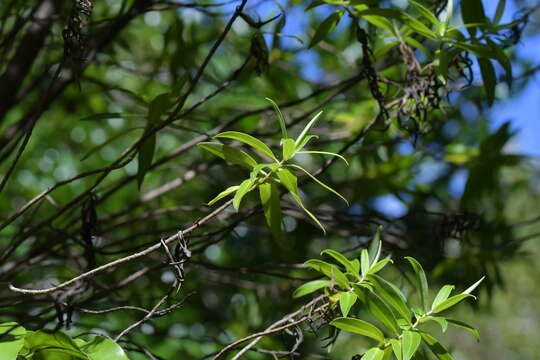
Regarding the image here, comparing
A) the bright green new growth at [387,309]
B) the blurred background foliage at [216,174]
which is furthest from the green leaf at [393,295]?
the blurred background foliage at [216,174]

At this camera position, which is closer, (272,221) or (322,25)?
(272,221)

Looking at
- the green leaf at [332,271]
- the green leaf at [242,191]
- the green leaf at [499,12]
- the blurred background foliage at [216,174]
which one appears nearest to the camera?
the green leaf at [242,191]

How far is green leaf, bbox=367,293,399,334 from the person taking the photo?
623 mm

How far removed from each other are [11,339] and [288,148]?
0.36 meters

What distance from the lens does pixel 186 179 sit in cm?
114

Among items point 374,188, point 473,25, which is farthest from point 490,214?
point 473,25

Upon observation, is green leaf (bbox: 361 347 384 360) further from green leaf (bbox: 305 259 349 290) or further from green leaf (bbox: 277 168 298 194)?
green leaf (bbox: 277 168 298 194)

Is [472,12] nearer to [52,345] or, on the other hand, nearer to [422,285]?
[422,285]

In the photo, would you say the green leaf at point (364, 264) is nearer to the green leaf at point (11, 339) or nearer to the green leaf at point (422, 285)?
the green leaf at point (422, 285)

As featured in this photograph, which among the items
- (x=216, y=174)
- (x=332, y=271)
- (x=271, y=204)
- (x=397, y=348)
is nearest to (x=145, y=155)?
(x=271, y=204)

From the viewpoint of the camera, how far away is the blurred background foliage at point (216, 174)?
38.5 inches

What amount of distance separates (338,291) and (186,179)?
1.68 ft

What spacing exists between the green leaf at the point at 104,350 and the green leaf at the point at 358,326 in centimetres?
22

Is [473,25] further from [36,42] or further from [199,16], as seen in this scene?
[199,16]
